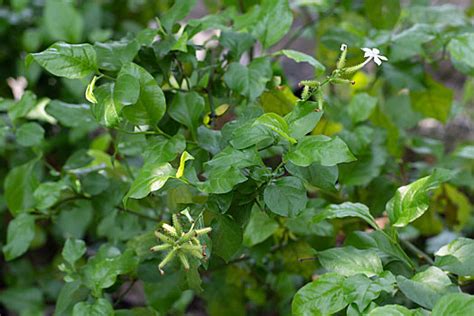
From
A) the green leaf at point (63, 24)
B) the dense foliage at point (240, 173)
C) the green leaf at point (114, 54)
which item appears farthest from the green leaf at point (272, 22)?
the green leaf at point (63, 24)

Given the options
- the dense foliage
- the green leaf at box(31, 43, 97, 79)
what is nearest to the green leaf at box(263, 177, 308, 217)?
the dense foliage

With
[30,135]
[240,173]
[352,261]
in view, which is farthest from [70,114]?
[352,261]

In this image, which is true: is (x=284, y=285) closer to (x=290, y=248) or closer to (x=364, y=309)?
(x=290, y=248)

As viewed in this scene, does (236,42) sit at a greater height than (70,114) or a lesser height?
greater

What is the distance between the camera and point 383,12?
61.1 inches

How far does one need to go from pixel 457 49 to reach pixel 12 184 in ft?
2.89

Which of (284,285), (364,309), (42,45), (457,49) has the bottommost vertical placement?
(284,285)

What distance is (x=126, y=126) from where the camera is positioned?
3.68ft

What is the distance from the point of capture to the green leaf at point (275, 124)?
0.89 metres

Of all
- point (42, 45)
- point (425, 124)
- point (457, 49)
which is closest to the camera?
point (457, 49)

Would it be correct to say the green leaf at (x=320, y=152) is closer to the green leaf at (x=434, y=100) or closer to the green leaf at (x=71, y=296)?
the green leaf at (x=71, y=296)

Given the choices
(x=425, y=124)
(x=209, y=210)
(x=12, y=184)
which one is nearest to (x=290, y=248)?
(x=209, y=210)

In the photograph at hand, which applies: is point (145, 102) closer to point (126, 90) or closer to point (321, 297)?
point (126, 90)

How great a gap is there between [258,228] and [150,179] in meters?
0.37
